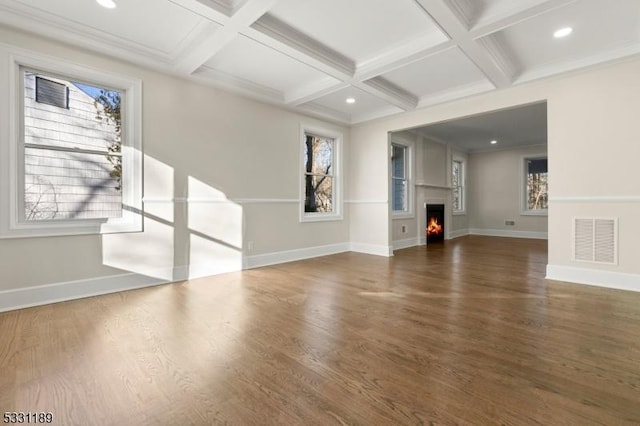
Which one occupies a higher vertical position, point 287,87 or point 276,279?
point 287,87

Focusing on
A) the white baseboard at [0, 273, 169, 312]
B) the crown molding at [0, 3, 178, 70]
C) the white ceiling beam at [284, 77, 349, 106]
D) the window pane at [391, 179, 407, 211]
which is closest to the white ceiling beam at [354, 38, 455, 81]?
the white ceiling beam at [284, 77, 349, 106]

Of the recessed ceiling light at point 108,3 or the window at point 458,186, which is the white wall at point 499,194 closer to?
the window at point 458,186

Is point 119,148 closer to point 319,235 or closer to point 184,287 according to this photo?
point 184,287

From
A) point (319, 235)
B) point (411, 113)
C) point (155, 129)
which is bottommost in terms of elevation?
point (319, 235)

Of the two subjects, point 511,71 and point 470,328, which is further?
point 511,71

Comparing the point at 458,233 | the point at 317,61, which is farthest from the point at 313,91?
the point at 458,233

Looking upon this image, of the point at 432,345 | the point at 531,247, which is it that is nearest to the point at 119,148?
the point at 432,345

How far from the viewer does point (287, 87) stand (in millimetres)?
4273

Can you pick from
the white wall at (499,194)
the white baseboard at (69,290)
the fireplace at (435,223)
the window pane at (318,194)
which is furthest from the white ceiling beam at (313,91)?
the white wall at (499,194)

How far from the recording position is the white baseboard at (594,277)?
3.16 m

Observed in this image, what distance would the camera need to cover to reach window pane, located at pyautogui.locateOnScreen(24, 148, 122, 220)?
2.75 m

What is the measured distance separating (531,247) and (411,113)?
4.15 m

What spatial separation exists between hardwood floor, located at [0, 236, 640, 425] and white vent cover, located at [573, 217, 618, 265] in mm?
404

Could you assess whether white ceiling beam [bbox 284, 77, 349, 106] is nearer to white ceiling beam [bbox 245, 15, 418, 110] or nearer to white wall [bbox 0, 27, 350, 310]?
white ceiling beam [bbox 245, 15, 418, 110]
